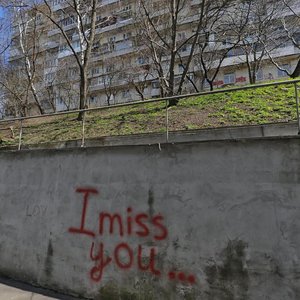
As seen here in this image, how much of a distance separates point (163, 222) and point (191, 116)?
5483 mm

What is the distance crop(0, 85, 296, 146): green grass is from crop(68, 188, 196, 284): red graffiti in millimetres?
3823

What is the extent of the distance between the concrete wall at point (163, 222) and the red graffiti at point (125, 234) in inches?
0.7

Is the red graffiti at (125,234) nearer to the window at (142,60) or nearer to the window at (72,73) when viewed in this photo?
the window at (142,60)

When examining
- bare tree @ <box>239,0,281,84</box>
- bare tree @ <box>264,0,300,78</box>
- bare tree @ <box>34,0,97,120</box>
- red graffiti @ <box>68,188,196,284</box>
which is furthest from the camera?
bare tree @ <box>264,0,300,78</box>

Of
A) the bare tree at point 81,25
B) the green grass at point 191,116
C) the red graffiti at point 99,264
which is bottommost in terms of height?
the red graffiti at point 99,264

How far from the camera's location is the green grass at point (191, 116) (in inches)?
384

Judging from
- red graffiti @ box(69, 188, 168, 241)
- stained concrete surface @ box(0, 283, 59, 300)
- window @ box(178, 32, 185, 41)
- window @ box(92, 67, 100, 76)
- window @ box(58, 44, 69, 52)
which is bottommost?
stained concrete surface @ box(0, 283, 59, 300)

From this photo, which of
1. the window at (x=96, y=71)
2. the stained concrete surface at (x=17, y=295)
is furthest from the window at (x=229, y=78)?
the stained concrete surface at (x=17, y=295)

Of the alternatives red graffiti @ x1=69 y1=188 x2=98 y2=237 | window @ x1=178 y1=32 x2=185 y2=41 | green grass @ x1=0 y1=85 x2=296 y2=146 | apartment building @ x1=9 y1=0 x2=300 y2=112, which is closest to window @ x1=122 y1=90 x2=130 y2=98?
apartment building @ x1=9 y1=0 x2=300 y2=112

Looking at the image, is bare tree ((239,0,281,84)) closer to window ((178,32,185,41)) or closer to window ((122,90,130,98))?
window ((178,32,185,41))

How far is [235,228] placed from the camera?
5469 millimetres

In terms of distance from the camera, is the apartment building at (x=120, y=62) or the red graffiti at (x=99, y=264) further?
the apartment building at (x=120, y=62)

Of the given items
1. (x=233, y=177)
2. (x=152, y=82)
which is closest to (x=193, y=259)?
(x=233, y=177)

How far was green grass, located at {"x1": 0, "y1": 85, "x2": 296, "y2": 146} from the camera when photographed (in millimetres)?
9750
